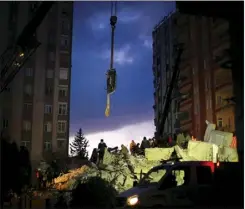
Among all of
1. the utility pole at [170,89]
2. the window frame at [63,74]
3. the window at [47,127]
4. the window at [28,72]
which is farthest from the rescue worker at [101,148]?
the window at [28,72]

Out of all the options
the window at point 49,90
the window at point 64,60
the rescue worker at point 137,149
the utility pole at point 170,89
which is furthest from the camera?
the rescue worker at point 137,149

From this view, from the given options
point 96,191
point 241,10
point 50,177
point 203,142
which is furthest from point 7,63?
point 241,10

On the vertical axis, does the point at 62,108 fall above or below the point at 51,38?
below

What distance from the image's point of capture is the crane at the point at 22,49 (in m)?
12.3

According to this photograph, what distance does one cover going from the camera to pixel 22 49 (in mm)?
13719

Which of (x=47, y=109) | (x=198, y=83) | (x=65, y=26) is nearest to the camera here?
(x=65, y=26)

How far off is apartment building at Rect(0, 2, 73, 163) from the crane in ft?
0.66

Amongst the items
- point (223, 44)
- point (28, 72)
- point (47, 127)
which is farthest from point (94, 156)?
point (223, 44)

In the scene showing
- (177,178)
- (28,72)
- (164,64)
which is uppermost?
(164,64)

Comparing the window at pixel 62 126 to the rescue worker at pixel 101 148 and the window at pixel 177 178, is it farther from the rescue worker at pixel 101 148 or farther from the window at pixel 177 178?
the window at pixel 177 178

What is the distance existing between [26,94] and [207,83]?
232 inches

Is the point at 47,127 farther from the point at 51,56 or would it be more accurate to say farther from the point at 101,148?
the point at 51,56

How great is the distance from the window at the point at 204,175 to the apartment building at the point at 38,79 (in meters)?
4.66

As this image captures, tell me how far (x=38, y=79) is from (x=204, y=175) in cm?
648
